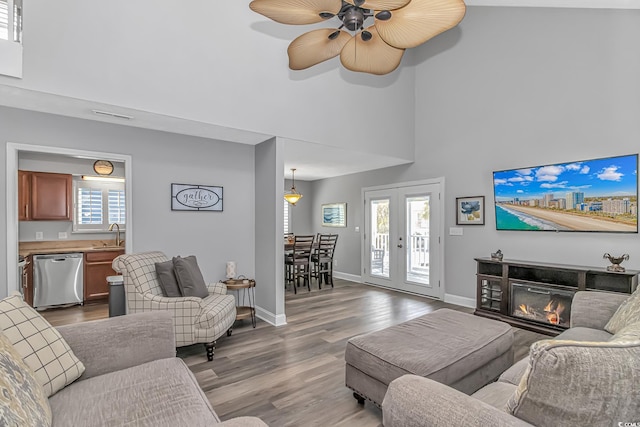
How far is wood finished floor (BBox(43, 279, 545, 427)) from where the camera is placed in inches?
87.4

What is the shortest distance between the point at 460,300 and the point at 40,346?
5.02 metres

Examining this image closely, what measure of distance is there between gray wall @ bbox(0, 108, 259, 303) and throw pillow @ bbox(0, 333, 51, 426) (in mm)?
2758

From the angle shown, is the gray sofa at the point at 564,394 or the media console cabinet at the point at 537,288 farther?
the media console cabinet at the point at 537,288

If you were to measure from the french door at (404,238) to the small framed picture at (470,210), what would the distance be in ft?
1.17

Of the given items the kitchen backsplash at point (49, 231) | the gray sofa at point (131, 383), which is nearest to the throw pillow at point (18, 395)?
the gray sofa at point (131, 383)

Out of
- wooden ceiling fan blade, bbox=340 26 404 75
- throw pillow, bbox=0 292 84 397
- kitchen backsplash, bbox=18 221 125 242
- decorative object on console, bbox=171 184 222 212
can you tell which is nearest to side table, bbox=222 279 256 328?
decorative object on console, bbox=171 184 222 212

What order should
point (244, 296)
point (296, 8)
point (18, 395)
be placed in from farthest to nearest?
point (244, 296) < point (296, 8) < point (18, 395)

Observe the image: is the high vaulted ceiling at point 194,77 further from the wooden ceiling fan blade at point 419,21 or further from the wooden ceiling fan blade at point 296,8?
the wooden ceiling fan blade at point 419,21

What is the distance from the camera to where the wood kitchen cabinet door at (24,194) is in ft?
15.3

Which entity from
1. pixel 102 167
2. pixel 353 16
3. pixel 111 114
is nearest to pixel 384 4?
pixel 353 16

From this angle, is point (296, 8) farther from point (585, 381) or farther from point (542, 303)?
point (542, 303)

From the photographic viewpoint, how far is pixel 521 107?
435 centimetres

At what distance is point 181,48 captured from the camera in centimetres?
329

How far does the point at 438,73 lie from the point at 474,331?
4.48 meters
